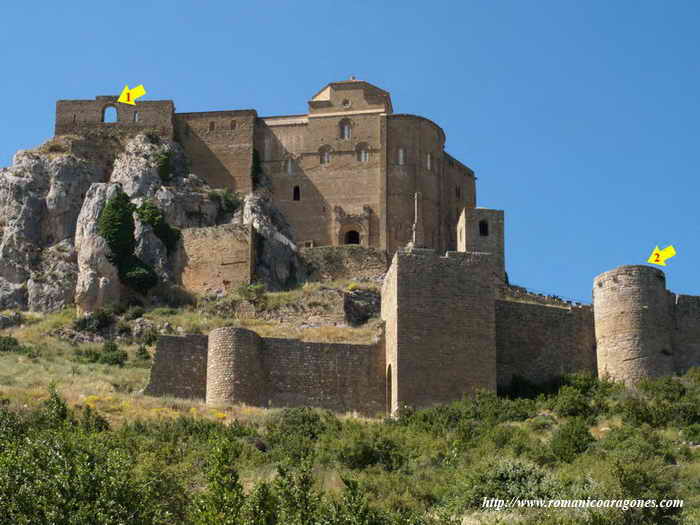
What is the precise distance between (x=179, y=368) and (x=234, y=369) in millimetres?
1427

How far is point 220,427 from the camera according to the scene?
29672 mm

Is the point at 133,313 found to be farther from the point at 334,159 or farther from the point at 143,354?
the point at 334,159

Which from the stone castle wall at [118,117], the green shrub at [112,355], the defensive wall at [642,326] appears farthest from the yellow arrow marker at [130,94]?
the defensive wall at [642,326]

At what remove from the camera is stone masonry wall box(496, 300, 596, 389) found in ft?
116

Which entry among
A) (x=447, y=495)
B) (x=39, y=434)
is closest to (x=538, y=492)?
(x=447, y=495)

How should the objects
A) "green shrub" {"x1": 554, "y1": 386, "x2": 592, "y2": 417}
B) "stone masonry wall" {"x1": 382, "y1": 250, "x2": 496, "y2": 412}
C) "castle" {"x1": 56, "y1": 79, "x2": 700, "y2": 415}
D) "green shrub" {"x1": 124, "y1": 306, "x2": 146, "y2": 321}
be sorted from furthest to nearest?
"green shrub" {"x1": 124, "y1": 306, "x2": 146, "y2": 321} → "castle" {"x1": 56, "y1": 79, "x2": 700, "y2": 415} → "stone masonry wall" {"x1": 382, "y1": 250, "x2": 496, "y2": 412} → "green shrub" {"x1": 554, "y1": 386, "x2": 592, "y2": 417}

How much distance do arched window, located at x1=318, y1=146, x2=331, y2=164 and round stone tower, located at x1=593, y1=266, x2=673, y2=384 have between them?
19960mm

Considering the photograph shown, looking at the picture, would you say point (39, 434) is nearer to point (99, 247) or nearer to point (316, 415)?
point (316, 415)

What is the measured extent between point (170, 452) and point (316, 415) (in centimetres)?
476

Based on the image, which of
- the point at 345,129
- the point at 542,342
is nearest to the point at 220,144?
the point at 345,129

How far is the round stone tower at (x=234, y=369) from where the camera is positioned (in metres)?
33.1

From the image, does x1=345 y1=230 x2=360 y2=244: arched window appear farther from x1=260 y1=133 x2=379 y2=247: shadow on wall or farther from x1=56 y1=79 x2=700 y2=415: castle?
x1=56 y1=79 x2=700 y2=415: castle

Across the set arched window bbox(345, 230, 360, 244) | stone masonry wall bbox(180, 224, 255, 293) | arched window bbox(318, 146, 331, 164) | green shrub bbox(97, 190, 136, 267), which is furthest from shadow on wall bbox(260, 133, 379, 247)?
green shrub bbox(97, 190, 136, 267)

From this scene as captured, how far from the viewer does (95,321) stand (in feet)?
147
